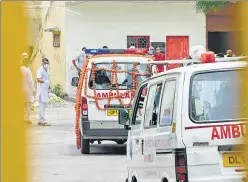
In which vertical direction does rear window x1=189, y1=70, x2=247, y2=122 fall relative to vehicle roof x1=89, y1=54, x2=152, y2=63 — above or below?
below

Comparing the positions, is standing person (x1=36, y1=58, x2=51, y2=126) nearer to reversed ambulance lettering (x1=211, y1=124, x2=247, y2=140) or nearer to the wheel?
the wheel

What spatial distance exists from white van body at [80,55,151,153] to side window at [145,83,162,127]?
6565 mm

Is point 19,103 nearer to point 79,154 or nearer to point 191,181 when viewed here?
point 191,181

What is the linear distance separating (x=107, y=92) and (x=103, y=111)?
0.37 metres

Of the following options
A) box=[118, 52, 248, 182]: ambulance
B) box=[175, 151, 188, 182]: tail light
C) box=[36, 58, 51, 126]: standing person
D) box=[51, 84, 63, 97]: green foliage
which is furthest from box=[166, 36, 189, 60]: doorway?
box=[175, 151, 188, 182]: tail light

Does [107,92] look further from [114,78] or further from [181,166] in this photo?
[181,166]

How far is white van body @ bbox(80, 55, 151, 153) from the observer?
14.7 m

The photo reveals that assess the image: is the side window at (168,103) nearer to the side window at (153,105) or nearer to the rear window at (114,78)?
the side window at (153,105)

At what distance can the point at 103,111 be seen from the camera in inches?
581

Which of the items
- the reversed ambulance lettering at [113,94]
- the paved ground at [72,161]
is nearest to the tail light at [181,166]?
the paved ground at [72,161]

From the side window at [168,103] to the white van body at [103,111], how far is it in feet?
Result: 24.0

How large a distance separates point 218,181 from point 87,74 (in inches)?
338

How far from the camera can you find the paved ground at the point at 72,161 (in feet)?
39.4

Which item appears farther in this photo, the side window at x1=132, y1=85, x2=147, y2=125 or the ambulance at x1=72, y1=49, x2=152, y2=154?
the ambulance at x1=72, y1=49, x2=152, y2=154
